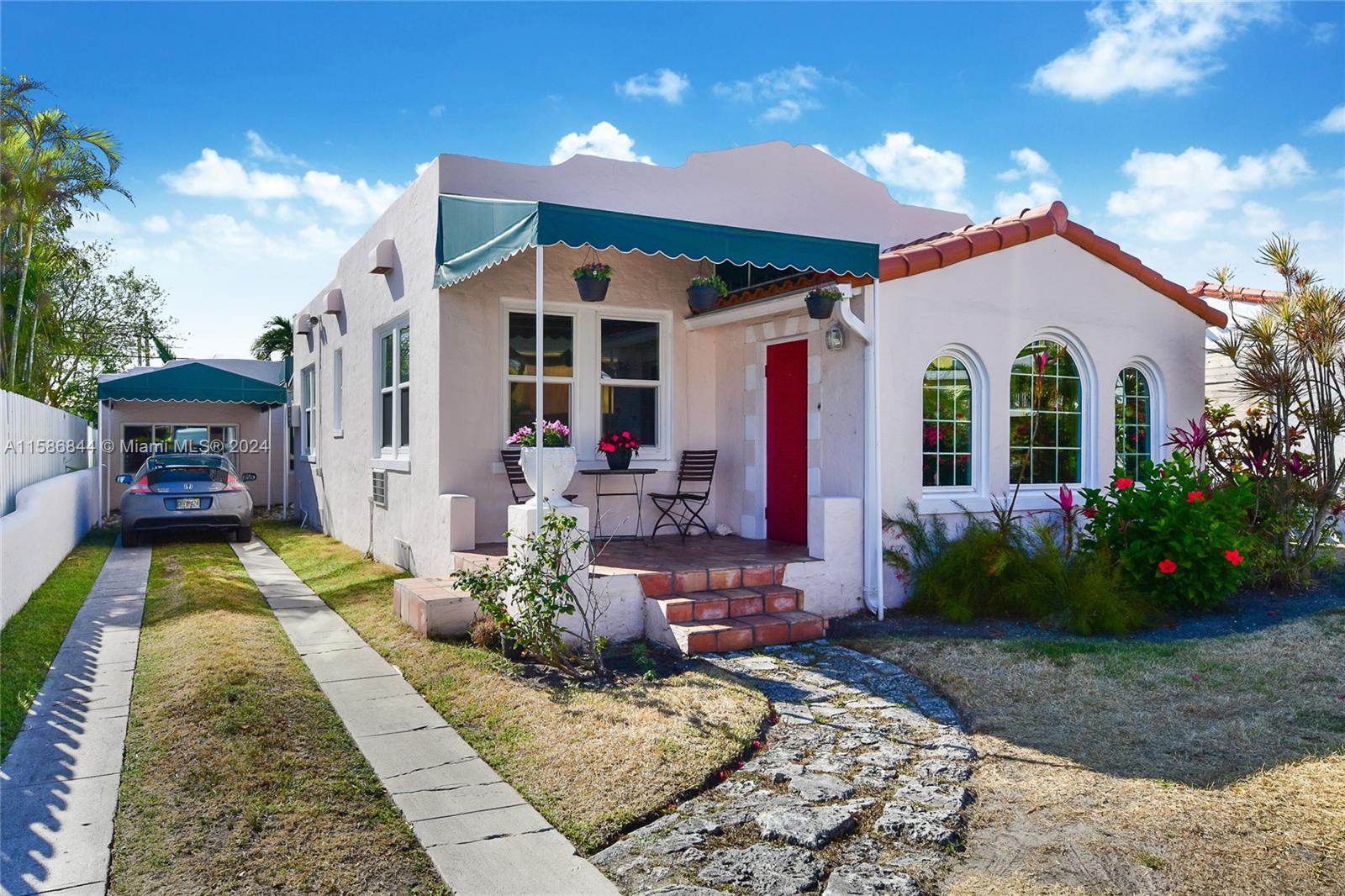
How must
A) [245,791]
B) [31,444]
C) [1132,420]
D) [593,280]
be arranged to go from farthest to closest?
[31,444] → [1132,420] → [593,280] → [245,791]

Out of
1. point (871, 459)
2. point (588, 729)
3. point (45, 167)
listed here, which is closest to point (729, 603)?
point (871, 459)

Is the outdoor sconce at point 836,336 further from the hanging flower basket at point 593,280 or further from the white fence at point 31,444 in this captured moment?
the white fence at point 31,444

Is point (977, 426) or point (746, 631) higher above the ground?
point (977, 426)

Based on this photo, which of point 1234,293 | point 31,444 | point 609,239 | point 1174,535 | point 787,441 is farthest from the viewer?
point 1234,293

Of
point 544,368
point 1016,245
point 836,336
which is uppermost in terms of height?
point 1016,245

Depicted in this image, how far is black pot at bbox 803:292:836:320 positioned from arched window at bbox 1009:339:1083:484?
2.46 meters

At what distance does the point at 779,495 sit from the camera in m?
9.30

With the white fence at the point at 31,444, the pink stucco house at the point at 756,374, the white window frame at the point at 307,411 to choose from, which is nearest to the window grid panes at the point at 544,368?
the pink stucco house at the point at 756,374

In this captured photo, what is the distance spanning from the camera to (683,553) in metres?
8.33

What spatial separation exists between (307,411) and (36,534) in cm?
802

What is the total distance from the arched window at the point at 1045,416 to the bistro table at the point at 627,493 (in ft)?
12.4

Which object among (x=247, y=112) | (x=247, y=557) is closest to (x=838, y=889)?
(x=247, y=557)

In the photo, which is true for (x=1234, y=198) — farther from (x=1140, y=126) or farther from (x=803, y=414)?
(x=803, y=414)

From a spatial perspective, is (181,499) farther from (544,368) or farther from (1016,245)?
(1016,245)
